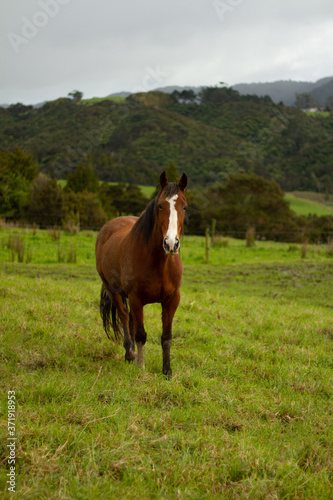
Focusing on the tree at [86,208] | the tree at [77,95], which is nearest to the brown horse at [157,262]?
the tree at [86,208]

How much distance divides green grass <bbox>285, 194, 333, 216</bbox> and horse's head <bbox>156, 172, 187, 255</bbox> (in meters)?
51.3

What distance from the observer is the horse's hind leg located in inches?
172

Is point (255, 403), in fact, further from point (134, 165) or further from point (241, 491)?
point (134, 165)

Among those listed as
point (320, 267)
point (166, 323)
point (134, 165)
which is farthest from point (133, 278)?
point (134, 165)

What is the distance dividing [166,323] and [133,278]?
1.92ft

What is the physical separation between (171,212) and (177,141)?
2953 inches

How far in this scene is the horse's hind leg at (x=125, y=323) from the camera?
4.36 meters

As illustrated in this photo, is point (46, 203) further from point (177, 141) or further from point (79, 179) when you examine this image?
point (177, 141)

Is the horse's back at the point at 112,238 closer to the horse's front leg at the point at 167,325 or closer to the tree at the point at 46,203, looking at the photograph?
the horse's front leg at the point at 167,325

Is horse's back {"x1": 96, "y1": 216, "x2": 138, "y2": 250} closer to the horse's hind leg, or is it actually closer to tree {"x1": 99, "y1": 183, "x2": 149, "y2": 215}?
the horse's hind leg

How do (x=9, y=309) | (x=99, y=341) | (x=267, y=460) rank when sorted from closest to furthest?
(x=267, y=460)
(x=99, y=341)
(x=9, y=309)

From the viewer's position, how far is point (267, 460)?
96.5 inches

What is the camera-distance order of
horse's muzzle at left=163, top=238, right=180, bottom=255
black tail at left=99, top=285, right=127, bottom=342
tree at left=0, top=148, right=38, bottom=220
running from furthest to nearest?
tree at left=0, top=148, right=38, bottom=220 → black tail at left=99, top=285, right=127, bottom=342 → horse's muzzle at left=163, top=238, right=180, bottom=255
